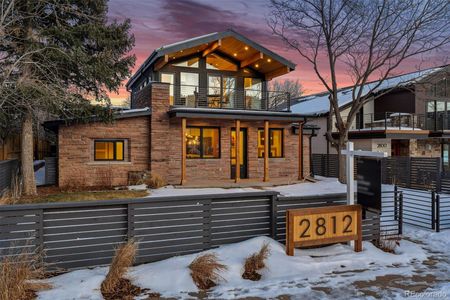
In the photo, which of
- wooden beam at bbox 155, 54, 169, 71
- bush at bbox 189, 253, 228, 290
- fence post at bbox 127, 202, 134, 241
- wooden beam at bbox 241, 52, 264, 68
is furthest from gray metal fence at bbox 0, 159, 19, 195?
wooden beam at bbox 241, 52, 264, 68

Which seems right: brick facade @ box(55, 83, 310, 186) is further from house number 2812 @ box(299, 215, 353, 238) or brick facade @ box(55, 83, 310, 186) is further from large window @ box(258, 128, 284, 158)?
house number 2812 @ box(299, 215, 353, 238)

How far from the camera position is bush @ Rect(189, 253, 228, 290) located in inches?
198

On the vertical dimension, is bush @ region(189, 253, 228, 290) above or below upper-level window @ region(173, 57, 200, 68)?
below

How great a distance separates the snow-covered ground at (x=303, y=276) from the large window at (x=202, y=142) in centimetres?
1113

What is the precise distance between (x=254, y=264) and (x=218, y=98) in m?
14.1

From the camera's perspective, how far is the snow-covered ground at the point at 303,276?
472cm

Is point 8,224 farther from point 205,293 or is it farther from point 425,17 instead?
point 425,17

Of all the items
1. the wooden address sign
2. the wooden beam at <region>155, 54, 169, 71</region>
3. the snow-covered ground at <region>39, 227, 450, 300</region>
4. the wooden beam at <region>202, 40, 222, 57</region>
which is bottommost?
the snow-covered ground at <region>39, 227, 450, 300</region>

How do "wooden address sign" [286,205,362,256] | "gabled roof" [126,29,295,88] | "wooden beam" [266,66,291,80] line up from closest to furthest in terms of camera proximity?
"wooden address sign" [286,205,362,256], "gabled roof" [126,29,295,88], "wooden beam" [266,66,291,80]

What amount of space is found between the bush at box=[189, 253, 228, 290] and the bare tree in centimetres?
1385

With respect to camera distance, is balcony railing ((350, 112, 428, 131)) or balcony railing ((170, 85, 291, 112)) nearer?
balcony railing ((170, 85, 291, 112))

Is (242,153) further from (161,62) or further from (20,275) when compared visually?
(20,275)

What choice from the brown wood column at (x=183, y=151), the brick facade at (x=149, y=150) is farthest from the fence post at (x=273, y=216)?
the brick facade at (x=149, y=150)

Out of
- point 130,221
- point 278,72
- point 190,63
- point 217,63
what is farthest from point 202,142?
point 130,221
